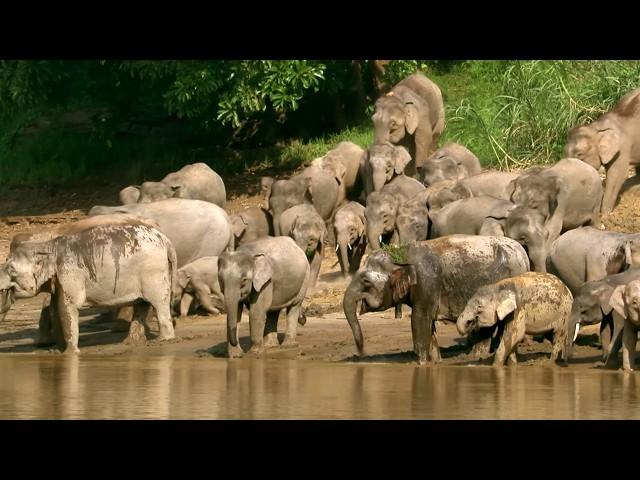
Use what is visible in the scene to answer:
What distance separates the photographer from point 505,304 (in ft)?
54.9

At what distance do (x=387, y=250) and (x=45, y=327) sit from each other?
5039 mm

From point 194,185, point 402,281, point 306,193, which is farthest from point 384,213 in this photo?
point 402,281

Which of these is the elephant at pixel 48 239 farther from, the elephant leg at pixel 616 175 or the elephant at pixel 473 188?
the elephant leg at pixel 616 175

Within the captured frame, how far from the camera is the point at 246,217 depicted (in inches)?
966

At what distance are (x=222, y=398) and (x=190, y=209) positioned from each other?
8.53m

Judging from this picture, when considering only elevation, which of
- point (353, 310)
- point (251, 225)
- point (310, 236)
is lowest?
point (353, 310)

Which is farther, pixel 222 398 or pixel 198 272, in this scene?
pixel 198 272

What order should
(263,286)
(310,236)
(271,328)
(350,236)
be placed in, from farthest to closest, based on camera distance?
(350,236) → (310,236) → (271,328) → (263,286)

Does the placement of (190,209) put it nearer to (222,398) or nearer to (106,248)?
A: (106,248)

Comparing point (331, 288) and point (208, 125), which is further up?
point (208, 125)

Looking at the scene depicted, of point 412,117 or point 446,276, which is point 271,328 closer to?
point 446,276

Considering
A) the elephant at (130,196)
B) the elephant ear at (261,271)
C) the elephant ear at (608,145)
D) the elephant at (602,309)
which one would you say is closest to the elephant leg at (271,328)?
the elephant ear at (261,271)

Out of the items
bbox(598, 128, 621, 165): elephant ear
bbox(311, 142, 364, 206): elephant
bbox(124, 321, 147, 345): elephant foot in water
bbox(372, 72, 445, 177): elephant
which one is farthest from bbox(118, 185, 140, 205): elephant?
bbox(598, 128, 621, 165): elephant ear
